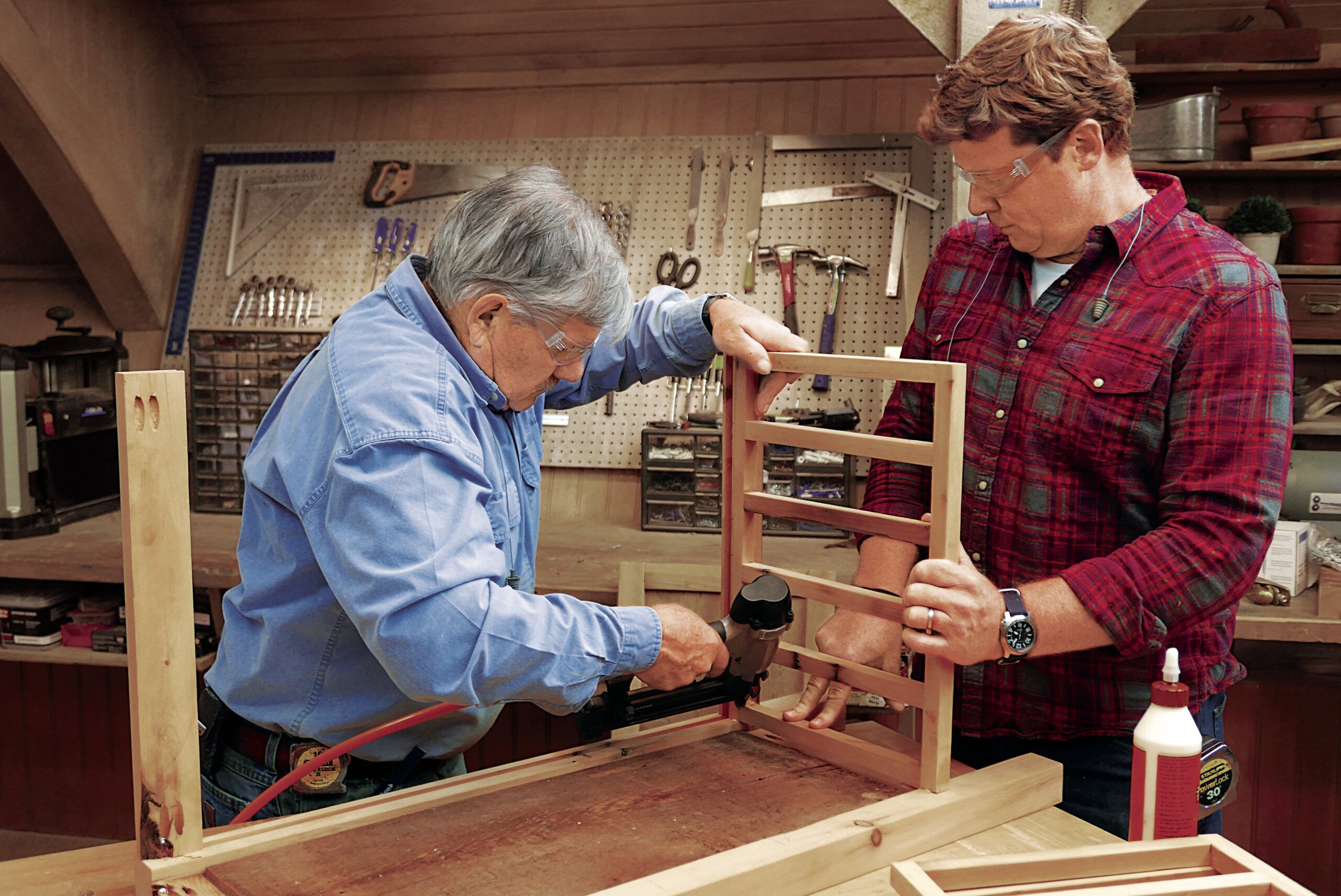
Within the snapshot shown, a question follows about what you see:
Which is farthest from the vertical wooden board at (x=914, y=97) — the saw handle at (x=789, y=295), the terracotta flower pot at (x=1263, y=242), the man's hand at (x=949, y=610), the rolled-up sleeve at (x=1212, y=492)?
the man's hand at (x=949, y=610)

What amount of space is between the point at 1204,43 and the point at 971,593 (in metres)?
2.30

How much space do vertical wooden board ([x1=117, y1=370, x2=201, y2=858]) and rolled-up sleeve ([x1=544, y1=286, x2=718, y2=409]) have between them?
664 millimetres

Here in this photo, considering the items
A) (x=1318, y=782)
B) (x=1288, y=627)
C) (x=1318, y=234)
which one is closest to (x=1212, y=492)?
(x=1288, y=627)

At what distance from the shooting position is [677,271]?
3.51 metres

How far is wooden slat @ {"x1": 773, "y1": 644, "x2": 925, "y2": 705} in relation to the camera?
53.3 inches

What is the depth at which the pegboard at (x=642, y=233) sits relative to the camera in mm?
3416

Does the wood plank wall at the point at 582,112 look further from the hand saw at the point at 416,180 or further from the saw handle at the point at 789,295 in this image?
the saw handle at the point at 789,295

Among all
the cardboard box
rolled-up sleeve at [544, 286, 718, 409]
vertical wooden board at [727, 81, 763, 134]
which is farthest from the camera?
vertical wooden board at [727, 81, 763, 134]

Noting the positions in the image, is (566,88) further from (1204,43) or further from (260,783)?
(260,783)

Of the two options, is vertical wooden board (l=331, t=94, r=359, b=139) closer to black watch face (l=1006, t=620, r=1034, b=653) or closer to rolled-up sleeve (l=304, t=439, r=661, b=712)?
rolled-up sleeve (l=304, t=439, r=661, b=712)

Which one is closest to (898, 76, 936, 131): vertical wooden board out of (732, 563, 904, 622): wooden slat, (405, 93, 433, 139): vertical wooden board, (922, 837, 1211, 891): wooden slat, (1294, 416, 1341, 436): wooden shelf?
(1294, 416, 1341, 436): wooden shelf

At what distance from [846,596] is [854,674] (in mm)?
115

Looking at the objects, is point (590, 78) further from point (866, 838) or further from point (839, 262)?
point (866, 838)

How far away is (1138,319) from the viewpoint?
1.43 m
